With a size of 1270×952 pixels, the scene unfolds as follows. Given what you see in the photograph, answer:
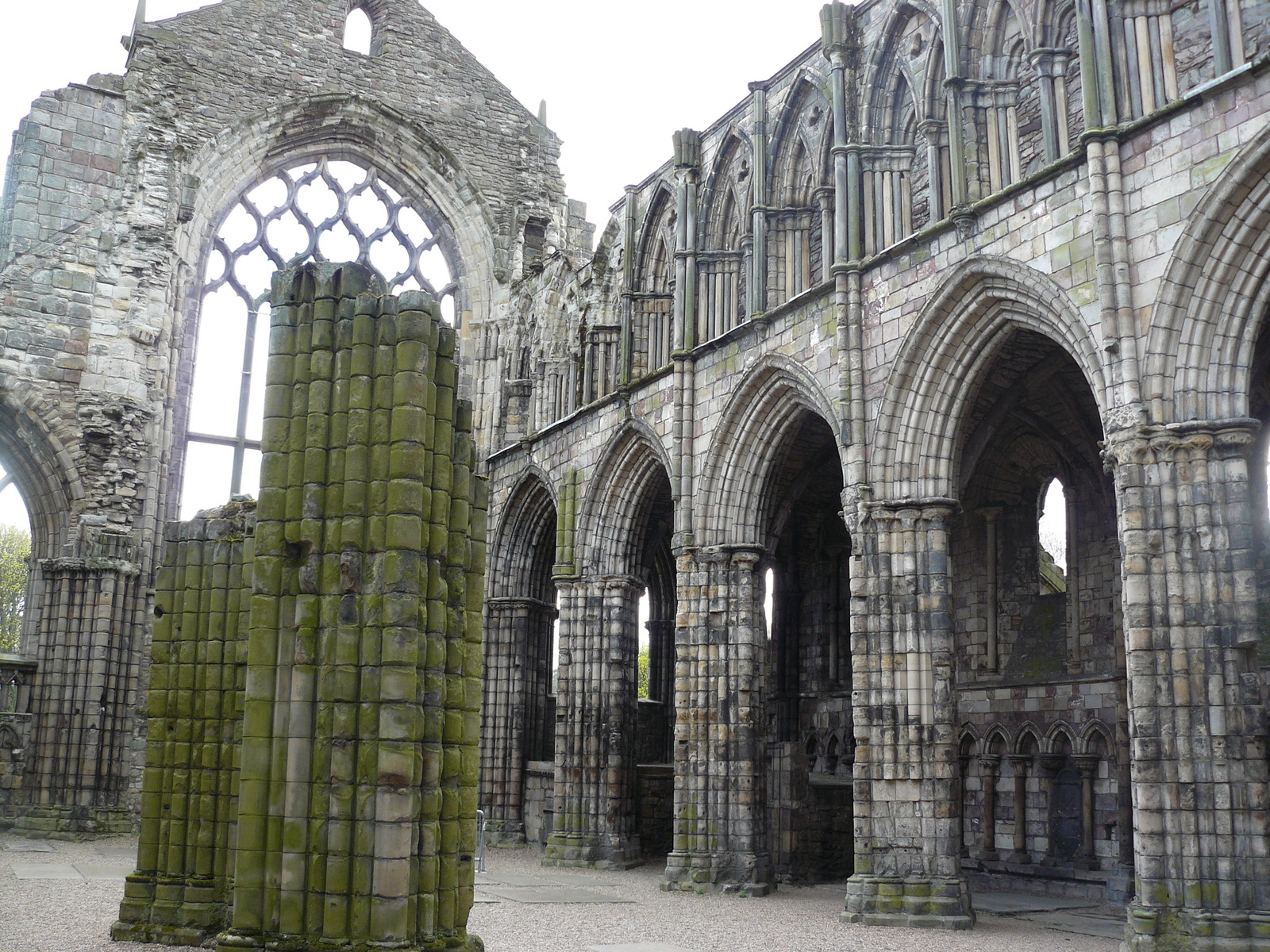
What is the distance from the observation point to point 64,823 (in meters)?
17.3

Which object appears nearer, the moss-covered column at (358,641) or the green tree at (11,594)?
the moss-covered column at (358,641)

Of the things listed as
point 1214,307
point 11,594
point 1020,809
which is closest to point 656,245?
point 1020,809

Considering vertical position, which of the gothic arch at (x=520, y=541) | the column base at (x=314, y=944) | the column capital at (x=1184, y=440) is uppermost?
the gothic arch at (x=520, y=541)

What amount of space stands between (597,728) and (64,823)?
7.42m

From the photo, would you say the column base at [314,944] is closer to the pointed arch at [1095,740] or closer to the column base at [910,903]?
the column base at [910,903]

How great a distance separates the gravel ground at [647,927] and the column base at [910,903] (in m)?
0.23

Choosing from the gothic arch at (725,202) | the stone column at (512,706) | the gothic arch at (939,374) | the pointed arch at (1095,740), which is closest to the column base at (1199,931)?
the gothic arch at (939,374)

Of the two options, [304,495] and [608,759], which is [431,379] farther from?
[608,759]

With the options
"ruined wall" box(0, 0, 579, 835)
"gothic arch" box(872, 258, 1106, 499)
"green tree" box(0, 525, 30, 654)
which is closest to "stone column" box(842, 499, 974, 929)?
"gothic arch" box(872, 258, 1106, 499)

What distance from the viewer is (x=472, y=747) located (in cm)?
717

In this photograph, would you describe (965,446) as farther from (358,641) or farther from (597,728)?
(358,641)

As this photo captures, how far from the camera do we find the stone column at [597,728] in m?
16.5

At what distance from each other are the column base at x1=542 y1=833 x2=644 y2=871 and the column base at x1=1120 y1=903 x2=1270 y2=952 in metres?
8.51

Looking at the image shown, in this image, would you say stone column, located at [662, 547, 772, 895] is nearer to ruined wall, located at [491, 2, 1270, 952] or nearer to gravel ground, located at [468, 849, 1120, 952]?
ruined wall, located at [491, 2, 1270, 952]
